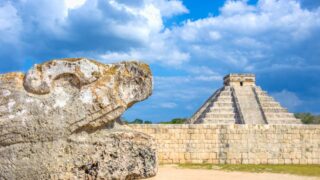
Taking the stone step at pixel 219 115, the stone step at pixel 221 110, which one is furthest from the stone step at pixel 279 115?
the stone step at pixel 219 115

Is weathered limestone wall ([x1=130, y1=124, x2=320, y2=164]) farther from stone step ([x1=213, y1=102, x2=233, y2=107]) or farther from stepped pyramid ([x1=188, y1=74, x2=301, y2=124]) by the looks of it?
stone step ([x1=213, y1=102, x2=233, y2=107])

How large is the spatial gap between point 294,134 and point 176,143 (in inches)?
176

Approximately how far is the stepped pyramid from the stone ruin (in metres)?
22.2

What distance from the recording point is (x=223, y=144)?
1720 centimetres

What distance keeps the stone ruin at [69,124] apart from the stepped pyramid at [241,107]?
22241mm

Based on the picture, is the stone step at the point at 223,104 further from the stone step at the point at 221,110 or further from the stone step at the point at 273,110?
the stone step at the point at 273,110

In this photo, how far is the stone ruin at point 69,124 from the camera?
573cm

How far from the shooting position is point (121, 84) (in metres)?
6.08

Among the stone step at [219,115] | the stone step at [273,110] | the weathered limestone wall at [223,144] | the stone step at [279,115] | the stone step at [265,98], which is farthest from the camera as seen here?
the stone step at [265,98]

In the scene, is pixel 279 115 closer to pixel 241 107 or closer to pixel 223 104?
pixel 241 107

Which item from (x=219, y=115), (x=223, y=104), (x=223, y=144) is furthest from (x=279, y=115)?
(x=223, y=144)

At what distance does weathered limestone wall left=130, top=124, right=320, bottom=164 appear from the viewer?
1705 centimetres

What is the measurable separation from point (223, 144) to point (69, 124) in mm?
12019

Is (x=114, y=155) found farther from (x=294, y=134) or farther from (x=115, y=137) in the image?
(x=294, y=134)
